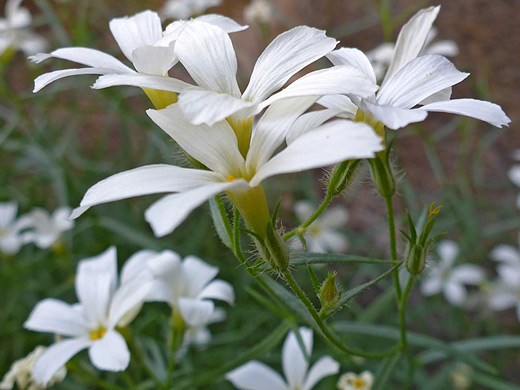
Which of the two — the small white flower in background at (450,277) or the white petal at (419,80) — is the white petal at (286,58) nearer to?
the white petal at (419,80)

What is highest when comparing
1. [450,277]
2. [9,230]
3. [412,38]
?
[412,38]

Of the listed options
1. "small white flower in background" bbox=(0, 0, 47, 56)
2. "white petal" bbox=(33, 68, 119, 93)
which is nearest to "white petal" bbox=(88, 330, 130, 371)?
"white petal" bbox=(33, 68, 119, 93)

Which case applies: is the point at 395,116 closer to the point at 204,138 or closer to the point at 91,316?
the point at 204,138

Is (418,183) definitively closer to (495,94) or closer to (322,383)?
(495,94)

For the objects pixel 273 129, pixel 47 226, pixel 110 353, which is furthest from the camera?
pixel 47 226

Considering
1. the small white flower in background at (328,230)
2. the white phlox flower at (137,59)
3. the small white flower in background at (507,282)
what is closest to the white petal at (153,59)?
the white phlox flower at (137,59)

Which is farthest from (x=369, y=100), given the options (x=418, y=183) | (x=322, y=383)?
(x=418, y=183)

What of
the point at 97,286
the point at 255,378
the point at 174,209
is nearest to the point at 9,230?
the point at 97,286
